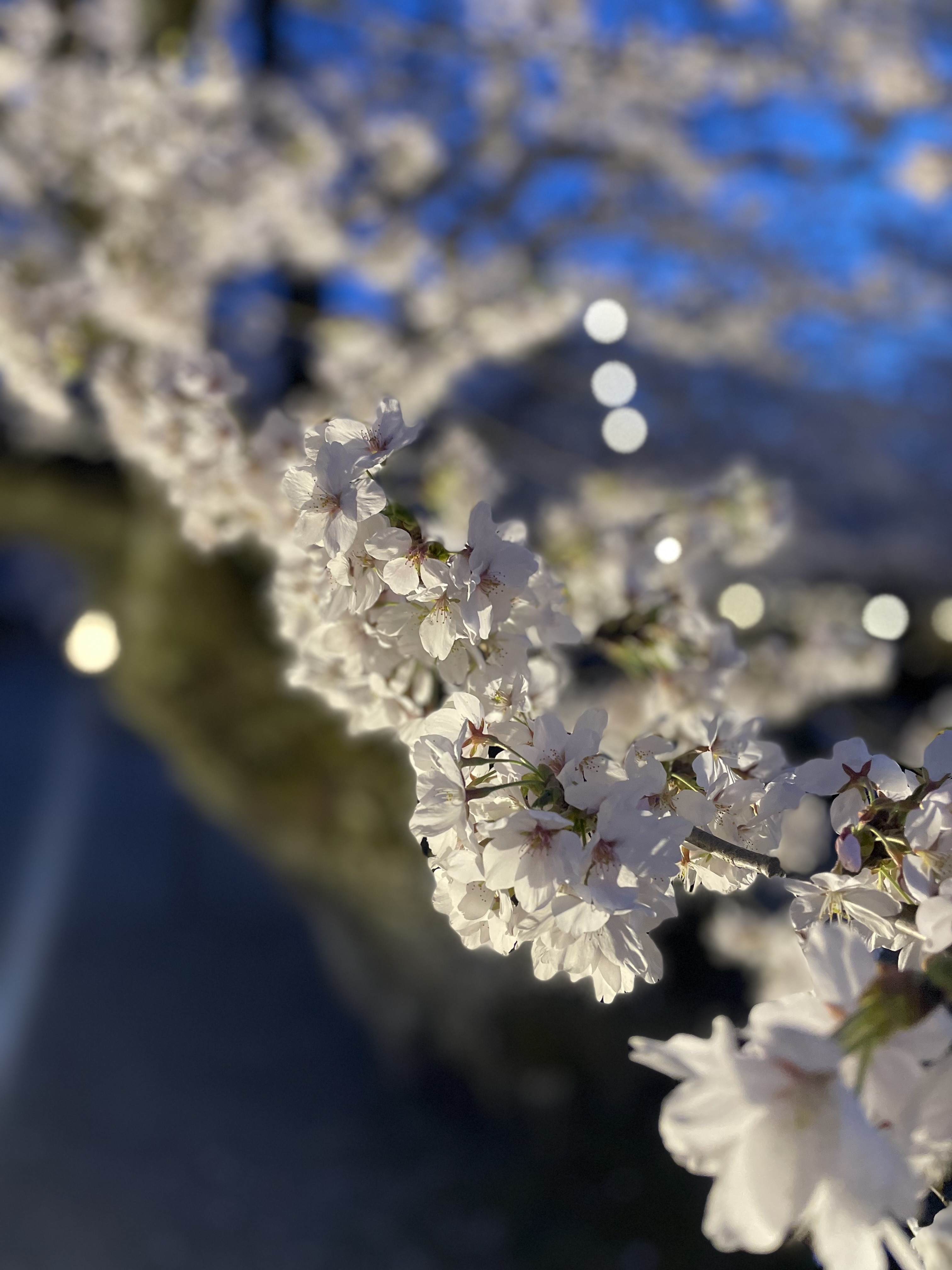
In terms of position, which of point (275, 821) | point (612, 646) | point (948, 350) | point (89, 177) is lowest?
point (612, 646)

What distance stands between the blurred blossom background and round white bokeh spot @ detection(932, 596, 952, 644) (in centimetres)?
5

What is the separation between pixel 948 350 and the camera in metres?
6.41

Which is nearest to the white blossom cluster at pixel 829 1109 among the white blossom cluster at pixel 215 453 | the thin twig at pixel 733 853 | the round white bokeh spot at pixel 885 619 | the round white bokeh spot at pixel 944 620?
the thin twig at pixel 733 853

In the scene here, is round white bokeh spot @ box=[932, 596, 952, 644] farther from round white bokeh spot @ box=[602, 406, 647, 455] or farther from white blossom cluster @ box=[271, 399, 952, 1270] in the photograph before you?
white blossom cluster @ box=[271, 399, 952, 1270]

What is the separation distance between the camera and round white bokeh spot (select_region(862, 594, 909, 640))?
3.06m

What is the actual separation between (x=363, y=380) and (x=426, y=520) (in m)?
2.42

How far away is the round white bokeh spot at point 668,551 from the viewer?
1.63 m

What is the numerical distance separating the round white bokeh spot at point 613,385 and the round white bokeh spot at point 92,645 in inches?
112

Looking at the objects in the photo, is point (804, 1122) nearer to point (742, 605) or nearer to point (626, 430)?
point (742, 605)

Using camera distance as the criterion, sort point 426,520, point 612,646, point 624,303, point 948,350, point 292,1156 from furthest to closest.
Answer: point 948,350
point 624,303
point 292,1156
point 612,646
point 426,520

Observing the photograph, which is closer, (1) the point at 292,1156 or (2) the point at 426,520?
(2) the point at 426,520

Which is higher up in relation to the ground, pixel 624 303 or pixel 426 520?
pixel 624 303

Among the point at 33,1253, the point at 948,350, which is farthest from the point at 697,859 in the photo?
the point at 948,350

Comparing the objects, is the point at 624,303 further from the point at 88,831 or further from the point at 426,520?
the point at 88,831
